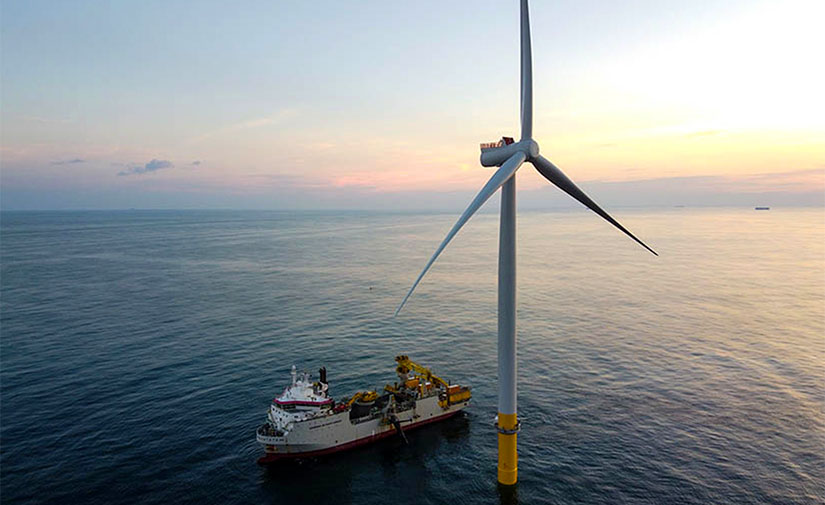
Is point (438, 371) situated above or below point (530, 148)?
below

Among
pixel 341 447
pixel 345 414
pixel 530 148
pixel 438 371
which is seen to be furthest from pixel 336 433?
pixel 530 148

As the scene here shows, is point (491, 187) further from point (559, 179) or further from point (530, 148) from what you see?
point (559, 179)

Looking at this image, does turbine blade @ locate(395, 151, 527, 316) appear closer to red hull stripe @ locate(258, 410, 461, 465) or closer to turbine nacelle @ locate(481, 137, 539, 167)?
turbine nacelle @ locate(481, 137, 539, 167)

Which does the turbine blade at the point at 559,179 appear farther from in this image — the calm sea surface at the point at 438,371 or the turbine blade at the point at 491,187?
the calm sea surface at the point at 438,371

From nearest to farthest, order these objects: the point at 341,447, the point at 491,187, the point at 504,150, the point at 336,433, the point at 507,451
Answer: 1. the point at 491,187
2. the point at 504,150
3. the point at 507,451
4. the point at 336,433
5. the point at 341,447

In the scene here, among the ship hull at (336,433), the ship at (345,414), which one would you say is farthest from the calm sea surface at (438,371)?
the ship at (345,414)

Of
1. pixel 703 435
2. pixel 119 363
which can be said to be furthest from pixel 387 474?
pixel 119 363
